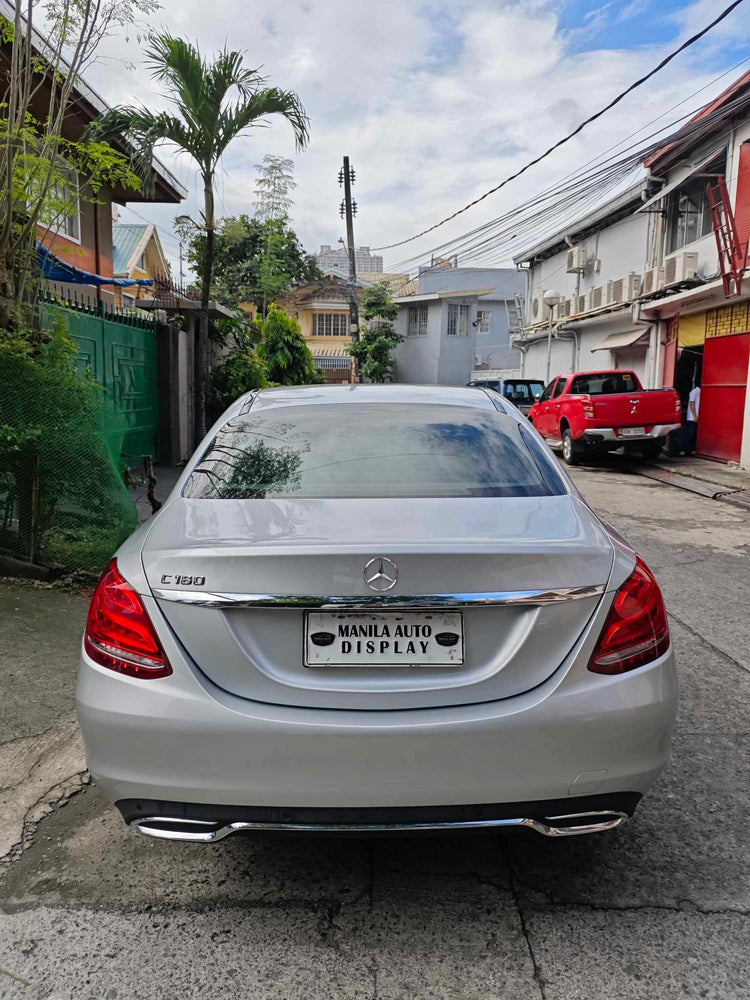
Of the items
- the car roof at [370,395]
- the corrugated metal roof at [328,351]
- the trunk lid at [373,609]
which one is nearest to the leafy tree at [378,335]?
the corrugated metal roof at [328,351]

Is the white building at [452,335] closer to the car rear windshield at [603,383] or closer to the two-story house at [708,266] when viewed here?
the two-story house at [708,266]

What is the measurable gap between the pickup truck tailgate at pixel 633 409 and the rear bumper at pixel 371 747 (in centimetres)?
1258

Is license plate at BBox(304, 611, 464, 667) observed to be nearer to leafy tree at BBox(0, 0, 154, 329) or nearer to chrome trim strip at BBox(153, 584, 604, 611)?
chrome trim strip at BBox(153, 584, 604, 611)

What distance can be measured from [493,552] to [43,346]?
454 cm

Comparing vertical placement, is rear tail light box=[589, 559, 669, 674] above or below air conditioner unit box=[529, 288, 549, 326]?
below

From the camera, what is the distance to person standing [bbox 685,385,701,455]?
15891mm

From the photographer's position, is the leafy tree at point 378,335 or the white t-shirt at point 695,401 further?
the leafy tree at point 378,335

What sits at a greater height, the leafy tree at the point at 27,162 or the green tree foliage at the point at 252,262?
the green tree foliage at the point at 252,262

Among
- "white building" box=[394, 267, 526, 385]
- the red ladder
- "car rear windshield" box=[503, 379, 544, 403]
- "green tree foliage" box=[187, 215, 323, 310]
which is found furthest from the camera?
"green tree foliage" box=[187, 215, 323, 310]

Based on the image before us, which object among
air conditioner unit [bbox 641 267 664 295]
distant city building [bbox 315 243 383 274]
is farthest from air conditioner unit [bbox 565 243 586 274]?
distant city building [bbox 315 243 383 274]

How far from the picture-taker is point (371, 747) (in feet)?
6.39

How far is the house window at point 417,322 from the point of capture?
38.8 metres

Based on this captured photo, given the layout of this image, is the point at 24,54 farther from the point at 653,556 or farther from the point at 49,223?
the point at 653,556

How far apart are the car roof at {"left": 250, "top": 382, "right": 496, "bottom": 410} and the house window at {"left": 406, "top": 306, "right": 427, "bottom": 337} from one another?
118ft
